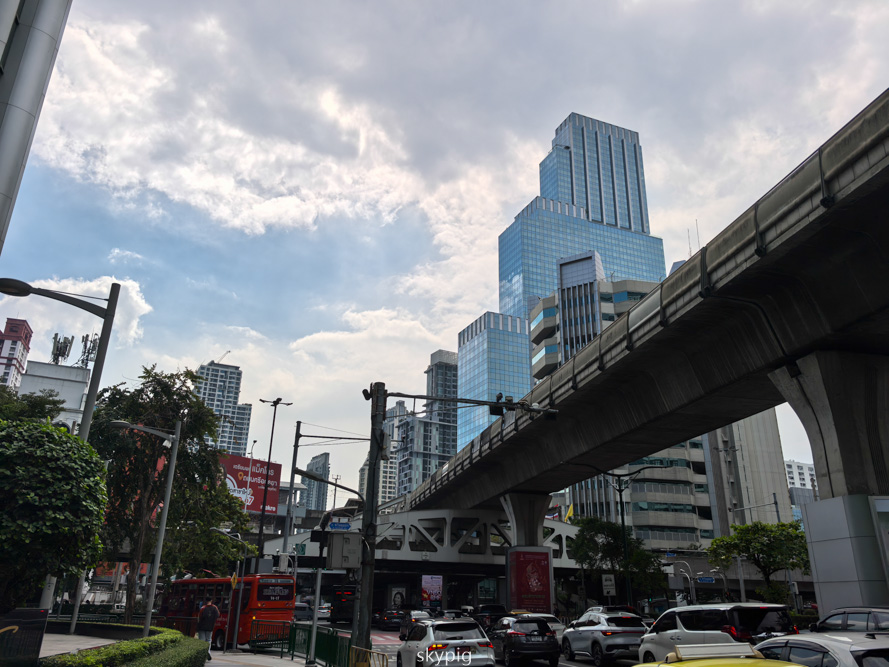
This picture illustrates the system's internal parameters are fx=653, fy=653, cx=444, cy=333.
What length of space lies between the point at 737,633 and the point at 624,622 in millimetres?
6495

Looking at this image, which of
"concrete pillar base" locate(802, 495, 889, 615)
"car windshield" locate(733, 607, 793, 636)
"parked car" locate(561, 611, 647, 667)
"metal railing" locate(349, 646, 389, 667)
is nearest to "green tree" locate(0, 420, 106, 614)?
"metal railing" locate(349, 646, 389, 667)

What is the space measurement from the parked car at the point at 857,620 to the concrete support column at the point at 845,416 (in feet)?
16.7

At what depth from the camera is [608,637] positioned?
21.6 m

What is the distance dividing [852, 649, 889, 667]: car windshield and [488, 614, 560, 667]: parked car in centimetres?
1403

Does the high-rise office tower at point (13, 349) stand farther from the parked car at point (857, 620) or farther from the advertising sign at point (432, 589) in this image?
the parked car at point (857, 620)

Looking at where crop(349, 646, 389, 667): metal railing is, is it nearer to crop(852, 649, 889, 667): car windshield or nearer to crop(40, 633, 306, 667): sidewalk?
crop(40, 633, 306, 667): sidewalk

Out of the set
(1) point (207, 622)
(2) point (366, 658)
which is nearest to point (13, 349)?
(1) point (207, 622)

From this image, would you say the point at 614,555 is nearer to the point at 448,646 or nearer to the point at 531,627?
the point at 531,627

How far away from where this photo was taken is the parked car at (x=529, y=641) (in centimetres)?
2136

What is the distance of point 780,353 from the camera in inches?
798

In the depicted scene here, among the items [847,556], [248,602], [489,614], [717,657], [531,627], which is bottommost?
[489,614]

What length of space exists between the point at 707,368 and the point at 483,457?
77.1 ft

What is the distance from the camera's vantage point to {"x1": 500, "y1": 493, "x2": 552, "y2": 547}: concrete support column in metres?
46.6

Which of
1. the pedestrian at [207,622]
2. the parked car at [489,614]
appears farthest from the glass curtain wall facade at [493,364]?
the pedestrian at [207,622]
